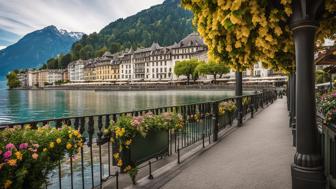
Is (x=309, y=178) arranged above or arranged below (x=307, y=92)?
below

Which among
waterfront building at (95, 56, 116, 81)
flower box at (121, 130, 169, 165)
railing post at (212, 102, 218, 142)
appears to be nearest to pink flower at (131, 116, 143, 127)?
flower box at (121, 130, 169, 165)

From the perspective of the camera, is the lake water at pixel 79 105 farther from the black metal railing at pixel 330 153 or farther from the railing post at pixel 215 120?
the black metal railing at pixel 330 153

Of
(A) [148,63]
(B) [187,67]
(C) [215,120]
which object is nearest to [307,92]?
(C) [215,120]

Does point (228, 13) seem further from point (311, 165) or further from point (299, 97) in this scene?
point (311, 165)

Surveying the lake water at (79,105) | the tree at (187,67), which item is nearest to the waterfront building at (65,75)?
the tree at (187,67)

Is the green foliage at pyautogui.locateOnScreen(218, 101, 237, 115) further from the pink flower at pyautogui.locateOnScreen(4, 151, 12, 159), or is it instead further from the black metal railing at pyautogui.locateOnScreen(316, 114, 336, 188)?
the pink flower at pyautogui.locateOnScreen(4, 151, 12, 159)

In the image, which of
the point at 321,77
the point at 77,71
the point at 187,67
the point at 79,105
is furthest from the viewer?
the point at 77,71

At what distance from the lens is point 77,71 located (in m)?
177

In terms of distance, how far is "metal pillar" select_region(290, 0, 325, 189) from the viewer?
141 inches

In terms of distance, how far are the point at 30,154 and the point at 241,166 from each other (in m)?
4.34

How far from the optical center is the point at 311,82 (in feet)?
11.9

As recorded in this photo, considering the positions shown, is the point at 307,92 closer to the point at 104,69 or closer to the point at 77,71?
the point at 104,69

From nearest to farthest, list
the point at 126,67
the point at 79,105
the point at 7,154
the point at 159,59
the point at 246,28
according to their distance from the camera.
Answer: the point at 7,154
the point at 246,28
the point at 79,105
the point at 159,59
the point at 126,67

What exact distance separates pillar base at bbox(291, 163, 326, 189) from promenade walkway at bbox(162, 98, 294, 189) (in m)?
1.08
